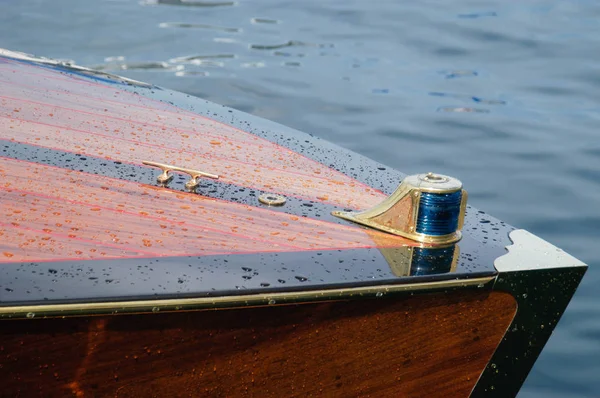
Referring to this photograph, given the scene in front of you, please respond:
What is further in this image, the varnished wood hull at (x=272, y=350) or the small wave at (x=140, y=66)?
the small wave at (x=140, y=66)

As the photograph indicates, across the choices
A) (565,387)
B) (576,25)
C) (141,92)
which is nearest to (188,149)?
(141,92)

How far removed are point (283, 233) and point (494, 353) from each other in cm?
51

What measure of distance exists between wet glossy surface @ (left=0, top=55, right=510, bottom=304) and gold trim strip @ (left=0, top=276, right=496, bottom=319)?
0.01 meters

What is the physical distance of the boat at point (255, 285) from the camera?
5.74 ft

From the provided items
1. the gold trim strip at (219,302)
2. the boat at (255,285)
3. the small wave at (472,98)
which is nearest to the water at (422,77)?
the small wave at (472,98)

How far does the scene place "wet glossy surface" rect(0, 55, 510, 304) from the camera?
1.80 meters

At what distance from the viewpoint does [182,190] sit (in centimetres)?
217

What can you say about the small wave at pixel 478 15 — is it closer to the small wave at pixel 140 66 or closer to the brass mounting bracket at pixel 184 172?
the small wave at pixel 140 66

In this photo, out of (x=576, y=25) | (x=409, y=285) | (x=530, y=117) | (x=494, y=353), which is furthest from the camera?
(x=576, y=25)

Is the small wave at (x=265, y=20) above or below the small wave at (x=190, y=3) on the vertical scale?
below

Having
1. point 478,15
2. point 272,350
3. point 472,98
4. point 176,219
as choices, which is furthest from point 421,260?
point 478,15

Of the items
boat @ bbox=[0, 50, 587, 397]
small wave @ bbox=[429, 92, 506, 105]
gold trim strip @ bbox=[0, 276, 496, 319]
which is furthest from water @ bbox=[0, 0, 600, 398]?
gold trim strip @ bbox=[0, 276, 496, 319]

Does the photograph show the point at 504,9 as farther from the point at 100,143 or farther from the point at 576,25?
the point at 100,143

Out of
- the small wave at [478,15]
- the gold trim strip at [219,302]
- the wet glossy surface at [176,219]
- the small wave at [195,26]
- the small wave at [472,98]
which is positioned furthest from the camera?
the small wave at [478,15]
